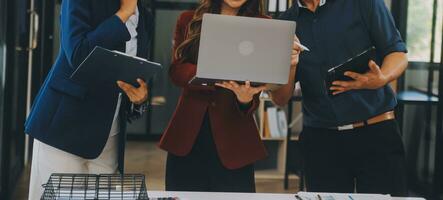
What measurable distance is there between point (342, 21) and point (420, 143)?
2323 millimetres

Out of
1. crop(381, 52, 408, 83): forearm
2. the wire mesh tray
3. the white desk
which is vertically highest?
crop(381, 52, 408, 83): forearm

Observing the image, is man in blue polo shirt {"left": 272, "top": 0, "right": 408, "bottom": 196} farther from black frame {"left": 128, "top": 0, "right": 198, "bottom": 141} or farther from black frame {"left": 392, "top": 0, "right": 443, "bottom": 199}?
black frame {"left": 128, "top": 0, "right": 198, "bottom": 141}

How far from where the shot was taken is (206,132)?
2260 mm

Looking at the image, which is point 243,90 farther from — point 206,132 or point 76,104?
point 76,104

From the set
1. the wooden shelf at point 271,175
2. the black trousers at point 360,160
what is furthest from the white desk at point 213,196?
the wooden shelf at point 271,175

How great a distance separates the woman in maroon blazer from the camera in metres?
2.23

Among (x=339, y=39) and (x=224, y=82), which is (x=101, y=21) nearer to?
(x=224, y=82)

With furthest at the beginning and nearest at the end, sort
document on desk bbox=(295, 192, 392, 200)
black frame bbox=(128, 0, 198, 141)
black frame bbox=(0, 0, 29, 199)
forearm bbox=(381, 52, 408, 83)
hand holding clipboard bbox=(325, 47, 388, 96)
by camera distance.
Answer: black frame bbox=(128, 0, 198, 141)
black frame bbox=(0, 0, 29, 199)
forearm bbox=(381, 52, 408, 83)
hand holding clipboard bbox=(325, 47, 388, 96)
document on desk bbox=(295, 192, 392, 200)

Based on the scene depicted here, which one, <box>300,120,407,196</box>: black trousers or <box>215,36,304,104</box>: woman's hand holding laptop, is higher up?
<box>215,36,304,104</box>: woman's hand holding laptop

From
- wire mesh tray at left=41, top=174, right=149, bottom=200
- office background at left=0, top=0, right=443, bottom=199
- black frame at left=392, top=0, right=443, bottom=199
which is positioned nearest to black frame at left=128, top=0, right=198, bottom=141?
office background at left=0, top=0, right=443, bottom=199

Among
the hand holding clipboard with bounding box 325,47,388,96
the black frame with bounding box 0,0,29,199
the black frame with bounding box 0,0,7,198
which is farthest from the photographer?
the black frame with bounding box 0,0,29,199

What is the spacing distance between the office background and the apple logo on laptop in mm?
2119

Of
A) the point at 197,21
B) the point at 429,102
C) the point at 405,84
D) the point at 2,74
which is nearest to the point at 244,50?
the point at 197,21

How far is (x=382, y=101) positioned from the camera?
2277mm
